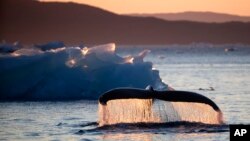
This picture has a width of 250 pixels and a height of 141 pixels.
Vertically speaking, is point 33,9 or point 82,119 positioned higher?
point 33,9

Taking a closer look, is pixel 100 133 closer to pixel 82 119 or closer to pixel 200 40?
pixel 82 119

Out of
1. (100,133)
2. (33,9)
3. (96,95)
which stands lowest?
(100,133)

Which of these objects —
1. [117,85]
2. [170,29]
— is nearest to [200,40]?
[170,29]

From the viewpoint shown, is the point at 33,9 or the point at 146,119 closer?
the point at 146,119

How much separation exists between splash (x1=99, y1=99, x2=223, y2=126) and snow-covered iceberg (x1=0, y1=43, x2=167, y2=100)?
5.63 meters

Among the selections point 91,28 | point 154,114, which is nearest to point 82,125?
point 154,114

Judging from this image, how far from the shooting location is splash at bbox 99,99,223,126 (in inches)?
671

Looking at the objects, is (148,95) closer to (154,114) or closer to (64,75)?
(154,114)

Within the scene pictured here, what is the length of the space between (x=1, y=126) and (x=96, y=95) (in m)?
7.13

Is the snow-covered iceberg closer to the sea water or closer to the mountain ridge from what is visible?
the sea water

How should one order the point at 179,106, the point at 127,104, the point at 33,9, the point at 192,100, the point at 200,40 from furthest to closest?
the point at 200,40, the point at 33,9, the point at 127,104, the point at 179,106, the point at 192,100

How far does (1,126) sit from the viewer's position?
18438 millimetres

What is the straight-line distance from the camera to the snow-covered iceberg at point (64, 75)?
Result: 2473cm

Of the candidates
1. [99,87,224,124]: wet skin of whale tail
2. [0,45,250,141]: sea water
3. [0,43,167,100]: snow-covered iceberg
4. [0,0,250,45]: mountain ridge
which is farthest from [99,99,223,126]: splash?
[0,0,250,45]: mountain ridge
